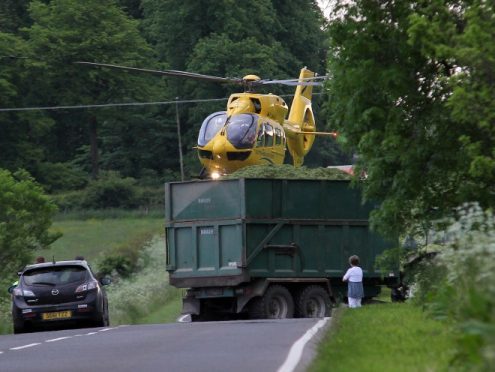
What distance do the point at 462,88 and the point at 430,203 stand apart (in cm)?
405

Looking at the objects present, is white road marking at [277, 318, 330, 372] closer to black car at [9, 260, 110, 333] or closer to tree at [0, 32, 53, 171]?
black car at [9, 260, 110, 333]

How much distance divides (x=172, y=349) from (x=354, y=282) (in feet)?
37.8

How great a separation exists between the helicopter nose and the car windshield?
15.3 m

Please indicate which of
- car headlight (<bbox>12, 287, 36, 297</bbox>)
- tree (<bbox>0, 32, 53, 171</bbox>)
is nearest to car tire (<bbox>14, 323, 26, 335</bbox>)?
car headlight (<bbox>12, 287, 36, 297</bbox>)

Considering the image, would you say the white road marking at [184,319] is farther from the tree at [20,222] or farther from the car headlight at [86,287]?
the tree at [20,222]

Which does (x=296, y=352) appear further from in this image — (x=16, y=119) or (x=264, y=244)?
(x=16, y=119)

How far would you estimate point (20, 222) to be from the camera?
5506 cm

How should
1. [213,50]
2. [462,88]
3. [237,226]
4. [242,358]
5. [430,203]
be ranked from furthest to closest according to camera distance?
[213,50]
[237,226]
[430,203]
[462,88]
[242,358]

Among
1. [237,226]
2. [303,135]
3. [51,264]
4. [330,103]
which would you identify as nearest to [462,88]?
[330,103]

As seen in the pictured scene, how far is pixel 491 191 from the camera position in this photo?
921 inches

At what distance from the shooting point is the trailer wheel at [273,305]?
102 ft

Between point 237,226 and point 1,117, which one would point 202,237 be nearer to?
point 237,226

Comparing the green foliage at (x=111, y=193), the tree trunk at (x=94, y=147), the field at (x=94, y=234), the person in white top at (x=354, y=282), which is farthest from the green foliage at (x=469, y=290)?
the tree trunk at (x=94, y=147)

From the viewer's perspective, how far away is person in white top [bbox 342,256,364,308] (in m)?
30.5
